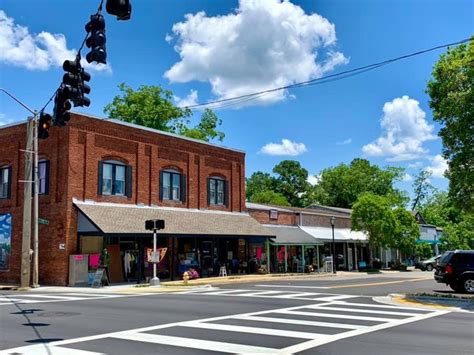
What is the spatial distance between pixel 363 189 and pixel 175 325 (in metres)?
70.2

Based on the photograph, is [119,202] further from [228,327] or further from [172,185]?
[228,327]

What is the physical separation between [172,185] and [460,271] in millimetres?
17348

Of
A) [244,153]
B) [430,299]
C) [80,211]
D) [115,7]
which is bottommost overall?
[430,299]

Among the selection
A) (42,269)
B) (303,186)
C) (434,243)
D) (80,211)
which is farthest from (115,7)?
(303,186)

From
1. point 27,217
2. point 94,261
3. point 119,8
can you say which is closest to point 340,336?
point 119,8

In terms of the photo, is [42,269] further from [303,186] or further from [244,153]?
[303,186]

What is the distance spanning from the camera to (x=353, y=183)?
7875 cm

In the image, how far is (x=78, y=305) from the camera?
15.6m

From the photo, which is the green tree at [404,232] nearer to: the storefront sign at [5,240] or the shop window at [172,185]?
the shop window at [172,185]

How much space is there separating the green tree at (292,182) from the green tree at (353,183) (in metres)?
7.85

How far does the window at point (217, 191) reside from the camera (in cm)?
3491

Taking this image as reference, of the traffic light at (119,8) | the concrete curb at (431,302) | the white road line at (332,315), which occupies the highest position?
the traffic light at (119,8)

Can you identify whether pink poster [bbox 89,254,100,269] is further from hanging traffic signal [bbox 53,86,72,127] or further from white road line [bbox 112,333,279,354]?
white road line [bbox 112,333,279,354]

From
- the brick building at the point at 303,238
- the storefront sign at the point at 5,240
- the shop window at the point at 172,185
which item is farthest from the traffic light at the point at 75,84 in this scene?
the brick building at the point at 303,238
